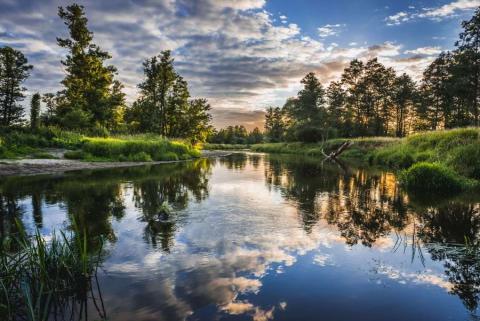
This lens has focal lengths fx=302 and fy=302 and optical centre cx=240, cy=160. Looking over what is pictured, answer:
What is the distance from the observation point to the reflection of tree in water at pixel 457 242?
15.1ft

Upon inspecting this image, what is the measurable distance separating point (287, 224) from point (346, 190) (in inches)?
272

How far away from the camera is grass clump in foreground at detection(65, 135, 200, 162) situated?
962 inches

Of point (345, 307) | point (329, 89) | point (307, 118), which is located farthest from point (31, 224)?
point (329, 89)

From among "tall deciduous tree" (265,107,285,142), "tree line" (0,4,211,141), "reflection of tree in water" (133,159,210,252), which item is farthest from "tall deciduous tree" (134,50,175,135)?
"tall deciduous tree" (265,107,285,142)

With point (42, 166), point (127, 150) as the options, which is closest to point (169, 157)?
point (127, 150)

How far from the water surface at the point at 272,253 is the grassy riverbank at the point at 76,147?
1042 cm

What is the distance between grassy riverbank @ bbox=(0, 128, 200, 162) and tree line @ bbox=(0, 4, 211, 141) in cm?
585

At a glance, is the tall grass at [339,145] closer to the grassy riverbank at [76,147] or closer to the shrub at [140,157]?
the shrub at [140,157]

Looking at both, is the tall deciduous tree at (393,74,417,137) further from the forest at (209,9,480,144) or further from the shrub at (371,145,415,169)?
the shrub at (371,145,415,169)

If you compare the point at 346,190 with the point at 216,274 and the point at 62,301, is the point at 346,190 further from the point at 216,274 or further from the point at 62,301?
the point at 62,301

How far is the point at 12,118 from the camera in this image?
149 ft

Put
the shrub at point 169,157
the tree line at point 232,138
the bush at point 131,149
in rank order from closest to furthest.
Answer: the bush at point 131,149 → the shrub at point 169,157 → the tree line at point 232,138

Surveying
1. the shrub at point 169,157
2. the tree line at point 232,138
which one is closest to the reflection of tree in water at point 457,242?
the shrub at point 169,157

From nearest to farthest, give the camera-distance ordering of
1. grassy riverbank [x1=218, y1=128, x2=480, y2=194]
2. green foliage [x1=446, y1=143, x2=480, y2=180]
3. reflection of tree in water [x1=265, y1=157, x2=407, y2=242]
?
1. reflection of tree in water [x1=265, y1=157, x2=407, y2=242]
2. grassy riverbank [x1=218, y1=128, x2=480, y2=194]
3. green foliage [x1=446, y1=143, x2=480, y2=180]
